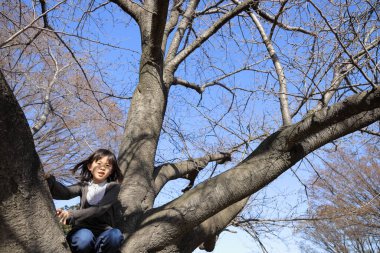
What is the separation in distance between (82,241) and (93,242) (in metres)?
0.06

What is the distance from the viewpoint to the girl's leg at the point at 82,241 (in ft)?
6.41

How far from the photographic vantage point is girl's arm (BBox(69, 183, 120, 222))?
6.69 ft

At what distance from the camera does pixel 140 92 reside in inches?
131

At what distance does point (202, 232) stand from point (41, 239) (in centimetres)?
112

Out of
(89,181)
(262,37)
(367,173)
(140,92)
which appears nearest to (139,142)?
(140,92)

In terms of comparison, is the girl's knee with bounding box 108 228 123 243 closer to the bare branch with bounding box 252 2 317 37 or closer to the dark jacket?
the dark jacket

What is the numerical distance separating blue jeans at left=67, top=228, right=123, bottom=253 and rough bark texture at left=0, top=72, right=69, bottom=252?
33 cm

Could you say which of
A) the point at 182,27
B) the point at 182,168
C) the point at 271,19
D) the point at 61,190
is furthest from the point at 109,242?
the point at 271,19

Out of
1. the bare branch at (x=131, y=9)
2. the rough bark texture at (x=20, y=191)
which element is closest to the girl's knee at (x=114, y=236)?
the rough bark texture at (x=20, y=191)

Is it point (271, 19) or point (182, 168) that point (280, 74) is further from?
point (182, 168)

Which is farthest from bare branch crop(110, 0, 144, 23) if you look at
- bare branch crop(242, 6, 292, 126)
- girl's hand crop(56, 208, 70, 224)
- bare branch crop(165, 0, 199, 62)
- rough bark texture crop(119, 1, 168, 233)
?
girl's hand crop(56, 208, 70, 224)

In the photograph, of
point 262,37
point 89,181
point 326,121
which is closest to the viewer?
point 326,121

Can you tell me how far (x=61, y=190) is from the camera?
2.12 metres

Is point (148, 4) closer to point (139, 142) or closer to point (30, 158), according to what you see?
point (139, 142)
